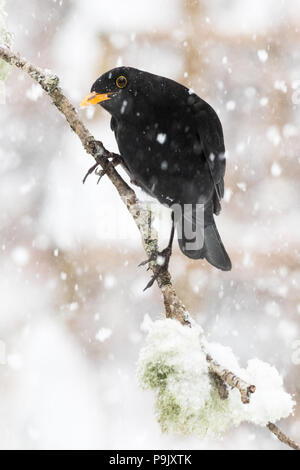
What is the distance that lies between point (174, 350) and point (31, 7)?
415 cm

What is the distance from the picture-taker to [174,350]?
2.91 ft

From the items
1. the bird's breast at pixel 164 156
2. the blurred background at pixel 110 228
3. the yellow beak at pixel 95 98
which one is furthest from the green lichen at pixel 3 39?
the blurred background at pixel 110 228

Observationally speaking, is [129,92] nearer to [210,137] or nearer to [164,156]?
[164,156]

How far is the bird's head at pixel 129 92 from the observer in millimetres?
1642

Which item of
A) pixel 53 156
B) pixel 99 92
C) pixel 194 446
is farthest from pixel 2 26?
pixel 53 156

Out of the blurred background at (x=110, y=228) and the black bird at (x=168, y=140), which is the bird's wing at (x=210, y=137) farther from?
the blurred background at (x=110, y=228)

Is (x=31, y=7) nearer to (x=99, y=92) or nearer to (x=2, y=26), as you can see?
(x=99, y=92)

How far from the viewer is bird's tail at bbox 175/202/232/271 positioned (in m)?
1.85

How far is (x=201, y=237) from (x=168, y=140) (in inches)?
15.9

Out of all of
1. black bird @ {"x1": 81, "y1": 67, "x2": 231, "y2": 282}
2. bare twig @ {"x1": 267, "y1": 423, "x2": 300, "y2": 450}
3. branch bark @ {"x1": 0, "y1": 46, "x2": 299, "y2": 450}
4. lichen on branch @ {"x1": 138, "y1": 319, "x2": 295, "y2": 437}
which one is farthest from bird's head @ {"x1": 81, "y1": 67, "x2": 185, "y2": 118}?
bare twig @ {"x1": 267, "y1": 423, "x2": 300, "y2": 450}

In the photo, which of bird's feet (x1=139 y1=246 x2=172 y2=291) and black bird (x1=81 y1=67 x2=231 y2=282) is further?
black bird (x1=81 y1=67 x2=231 y2=282)

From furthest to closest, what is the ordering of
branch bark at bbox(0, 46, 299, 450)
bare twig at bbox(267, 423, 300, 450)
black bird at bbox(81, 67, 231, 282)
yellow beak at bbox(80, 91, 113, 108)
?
black bird at bbox(81, 67, 231, 282) → yellow beak at bbox(80, 91, 113, 108) → branch bark at bbox(0, 46, 299, 450) → bare twig at bbox(267, 423, 300, 450)

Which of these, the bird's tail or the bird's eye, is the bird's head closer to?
the bird's eye

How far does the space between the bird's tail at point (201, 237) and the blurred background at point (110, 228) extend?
2.13 m
